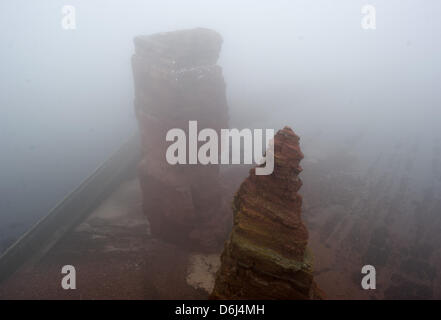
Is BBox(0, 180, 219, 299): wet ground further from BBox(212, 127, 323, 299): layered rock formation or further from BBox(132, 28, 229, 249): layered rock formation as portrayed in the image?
BBox(212, 127, 323, 299): layered rock formation

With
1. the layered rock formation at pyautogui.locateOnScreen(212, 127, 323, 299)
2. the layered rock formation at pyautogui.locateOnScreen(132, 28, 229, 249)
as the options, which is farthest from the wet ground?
the layered rock formation at pyautogui.locateOnScreen(212, 127, 323, 299)

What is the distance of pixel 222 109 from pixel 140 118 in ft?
12.0

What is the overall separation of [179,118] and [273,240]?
7.02 metres

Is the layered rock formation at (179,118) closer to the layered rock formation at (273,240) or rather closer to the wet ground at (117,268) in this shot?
the wet ground at (117,268)

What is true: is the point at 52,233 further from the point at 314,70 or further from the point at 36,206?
the point at 314,70

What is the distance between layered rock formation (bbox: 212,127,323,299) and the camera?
22.4 ft

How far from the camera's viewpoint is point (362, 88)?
40.7m

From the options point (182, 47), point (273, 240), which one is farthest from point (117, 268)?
point (182, 47)

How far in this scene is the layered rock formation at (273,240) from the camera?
683 centimetres

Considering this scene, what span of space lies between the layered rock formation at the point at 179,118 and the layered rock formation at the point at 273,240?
619 cm

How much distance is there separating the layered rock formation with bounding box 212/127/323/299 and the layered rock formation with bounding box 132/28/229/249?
619 cm

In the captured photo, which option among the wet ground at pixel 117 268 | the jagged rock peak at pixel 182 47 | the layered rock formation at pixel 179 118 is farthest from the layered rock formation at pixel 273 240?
the jagged rock peak at pixel 182 47

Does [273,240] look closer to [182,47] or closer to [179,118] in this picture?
[179,118]
